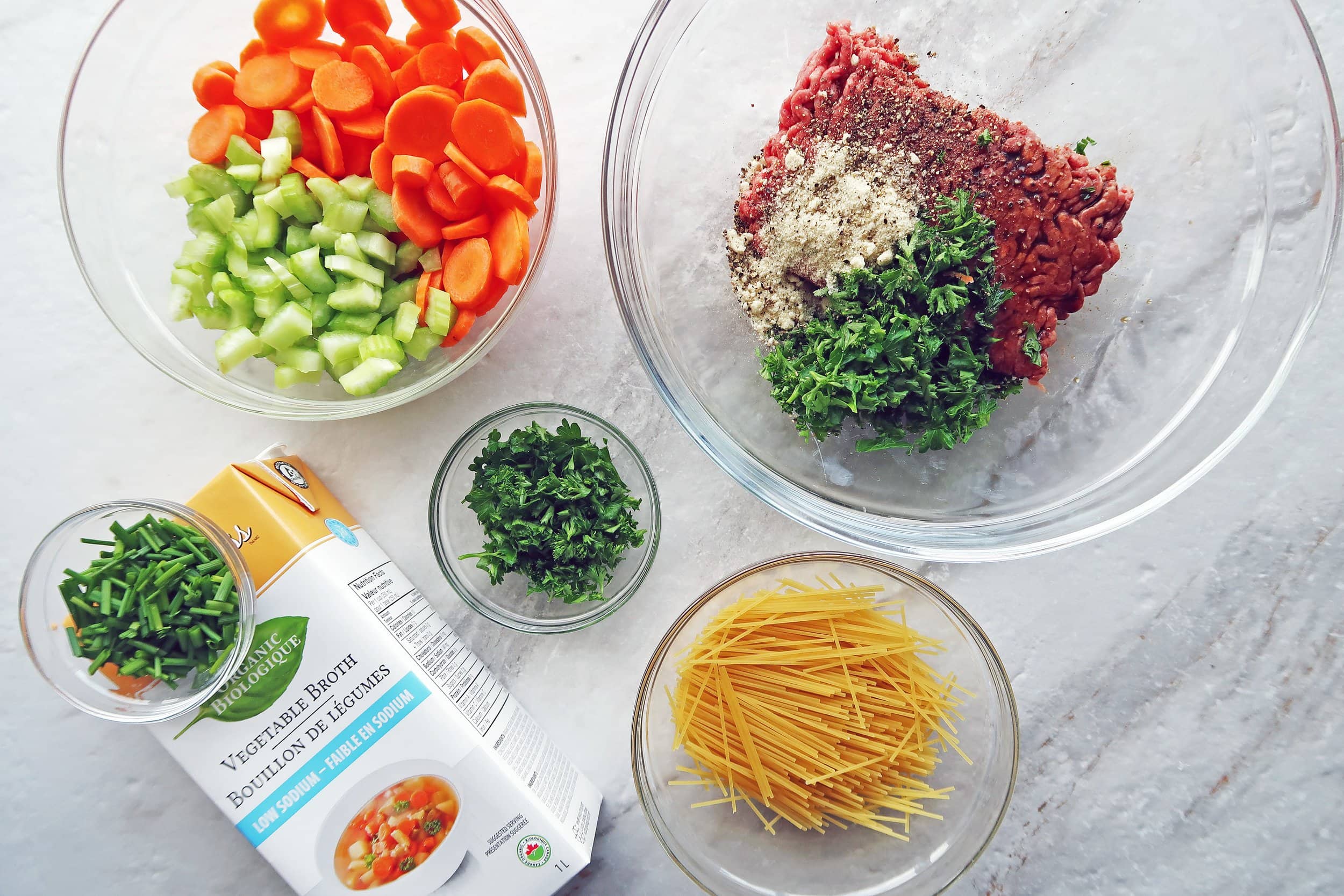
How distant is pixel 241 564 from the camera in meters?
1.31

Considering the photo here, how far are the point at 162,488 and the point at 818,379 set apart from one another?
146 cm

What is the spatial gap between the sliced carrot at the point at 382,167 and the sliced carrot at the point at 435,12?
9.5 inches

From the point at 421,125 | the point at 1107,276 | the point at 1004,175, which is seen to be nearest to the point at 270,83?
the point at 421,125

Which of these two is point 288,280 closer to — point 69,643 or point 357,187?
point 357,187

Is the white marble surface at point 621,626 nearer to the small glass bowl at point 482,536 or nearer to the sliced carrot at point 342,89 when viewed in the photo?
the small glass bowl at point 482,536

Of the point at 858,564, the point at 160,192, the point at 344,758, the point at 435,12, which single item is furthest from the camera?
the point at 160,192

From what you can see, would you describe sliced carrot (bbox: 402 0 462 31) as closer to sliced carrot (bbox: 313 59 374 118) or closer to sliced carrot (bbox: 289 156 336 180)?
sliced carrot (bbox: 313 59 374 118)

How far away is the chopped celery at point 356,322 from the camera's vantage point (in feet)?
4.74

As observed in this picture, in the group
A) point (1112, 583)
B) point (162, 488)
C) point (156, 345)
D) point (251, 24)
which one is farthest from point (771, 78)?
point (162, 488)

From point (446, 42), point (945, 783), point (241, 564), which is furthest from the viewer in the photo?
point (945, 783)

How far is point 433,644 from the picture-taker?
1.49 m

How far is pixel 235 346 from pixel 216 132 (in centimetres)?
40

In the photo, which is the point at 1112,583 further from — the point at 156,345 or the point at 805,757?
the point at 156,345

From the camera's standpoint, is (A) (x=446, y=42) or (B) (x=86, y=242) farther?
(B) (x=86, y=242)
